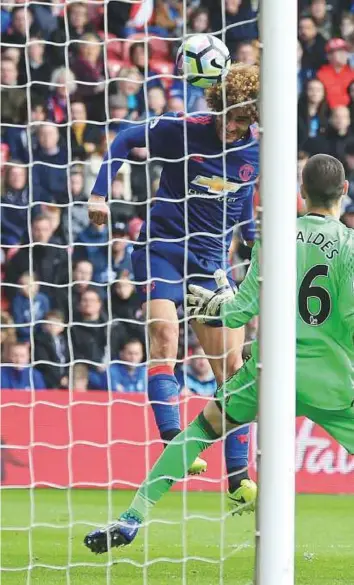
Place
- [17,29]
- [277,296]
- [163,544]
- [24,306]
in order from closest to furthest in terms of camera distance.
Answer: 1. [277,296]
2. [163,544]
3. [24,306]
4. [17,29]

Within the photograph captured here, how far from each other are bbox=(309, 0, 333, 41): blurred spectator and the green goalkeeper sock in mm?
5247

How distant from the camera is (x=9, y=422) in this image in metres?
7.86

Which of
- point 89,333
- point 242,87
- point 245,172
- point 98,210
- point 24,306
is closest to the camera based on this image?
point 242,87

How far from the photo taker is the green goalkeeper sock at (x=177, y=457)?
4699 mm

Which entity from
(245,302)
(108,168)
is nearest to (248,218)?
(108,168)

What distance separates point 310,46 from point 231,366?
14.0 feet

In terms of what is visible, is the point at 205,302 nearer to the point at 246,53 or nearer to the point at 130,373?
the point at 130,373

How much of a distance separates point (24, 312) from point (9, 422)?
919mm

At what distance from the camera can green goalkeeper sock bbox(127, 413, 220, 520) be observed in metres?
4.70

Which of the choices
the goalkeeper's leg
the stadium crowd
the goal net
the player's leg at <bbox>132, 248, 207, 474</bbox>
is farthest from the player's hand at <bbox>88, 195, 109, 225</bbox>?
the stadium crowd

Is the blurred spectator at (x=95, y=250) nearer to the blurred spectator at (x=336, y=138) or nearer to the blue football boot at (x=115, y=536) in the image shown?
the blurred spectator at (x=336, y=138)

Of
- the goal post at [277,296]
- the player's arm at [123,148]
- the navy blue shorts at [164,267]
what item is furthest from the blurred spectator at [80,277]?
the goal post at [277,296]

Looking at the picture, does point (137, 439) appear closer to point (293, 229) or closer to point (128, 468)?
point (128, 468)

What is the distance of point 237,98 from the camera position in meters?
4.99
